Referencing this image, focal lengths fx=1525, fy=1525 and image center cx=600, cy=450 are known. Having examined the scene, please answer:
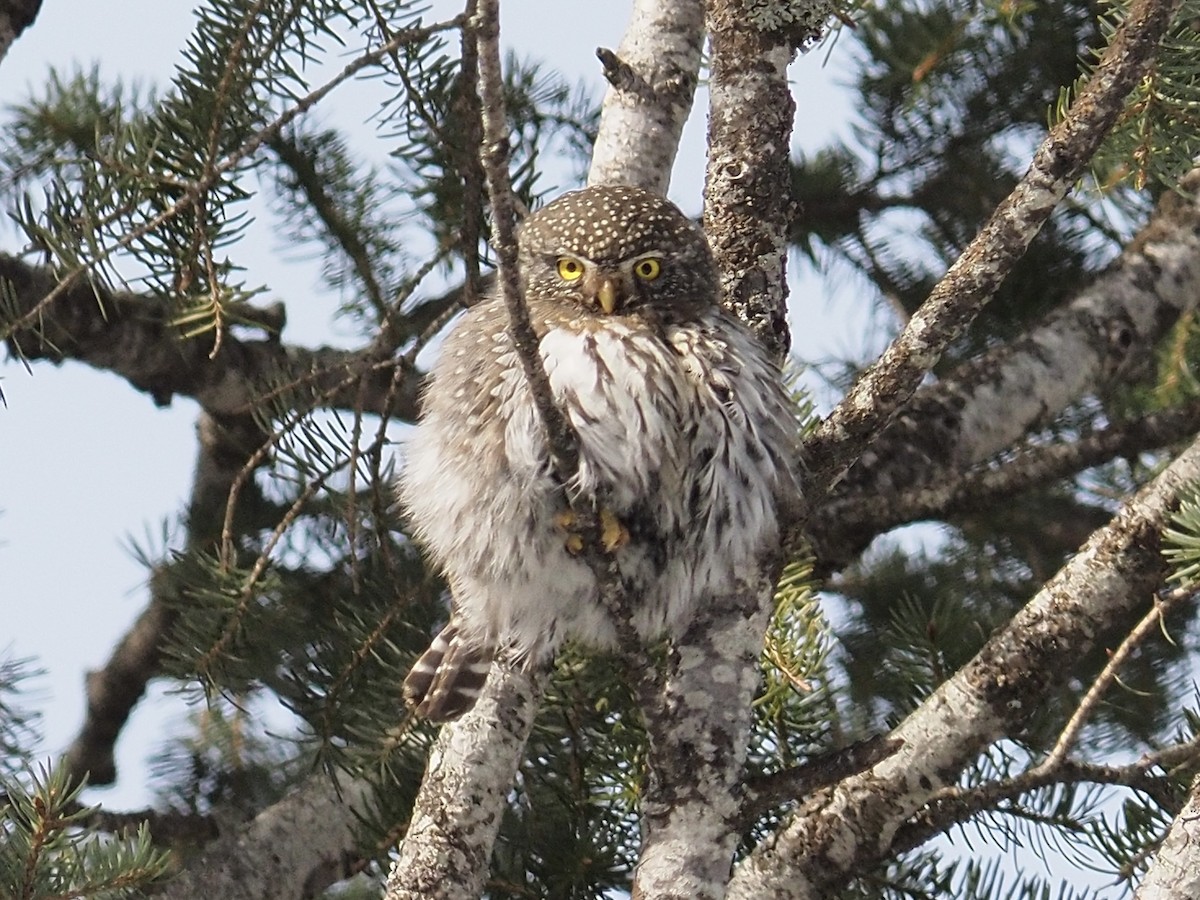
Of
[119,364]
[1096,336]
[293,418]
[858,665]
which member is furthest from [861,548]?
[119,364]

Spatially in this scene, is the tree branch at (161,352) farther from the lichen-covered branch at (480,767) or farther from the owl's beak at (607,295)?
the lichen-covered branch at (480,767)

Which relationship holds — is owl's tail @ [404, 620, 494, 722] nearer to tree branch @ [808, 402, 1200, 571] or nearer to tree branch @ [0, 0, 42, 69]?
tree branch @ [808, 402, 1200, 571]

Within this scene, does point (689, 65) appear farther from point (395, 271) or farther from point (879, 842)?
point (879, 842)

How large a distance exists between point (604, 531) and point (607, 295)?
1.48ft

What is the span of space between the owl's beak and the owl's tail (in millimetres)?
637

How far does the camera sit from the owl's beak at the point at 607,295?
8.62ft

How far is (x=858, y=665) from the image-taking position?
10.6 feet

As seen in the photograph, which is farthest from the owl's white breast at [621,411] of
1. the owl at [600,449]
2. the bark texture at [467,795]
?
the bark texture at [467,795]

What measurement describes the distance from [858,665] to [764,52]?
1.31 metres

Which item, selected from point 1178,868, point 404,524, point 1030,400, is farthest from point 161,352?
point 1178,868

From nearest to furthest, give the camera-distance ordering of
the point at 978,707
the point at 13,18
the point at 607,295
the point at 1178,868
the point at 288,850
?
the point at 1178,868, the point at 978,707, the point at 607,295, the point at 13,18, the point at 288,850

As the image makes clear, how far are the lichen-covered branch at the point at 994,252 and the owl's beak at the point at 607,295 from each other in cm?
46

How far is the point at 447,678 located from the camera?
2.65 meters

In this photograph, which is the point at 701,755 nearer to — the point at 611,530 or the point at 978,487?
the point at 611,530
